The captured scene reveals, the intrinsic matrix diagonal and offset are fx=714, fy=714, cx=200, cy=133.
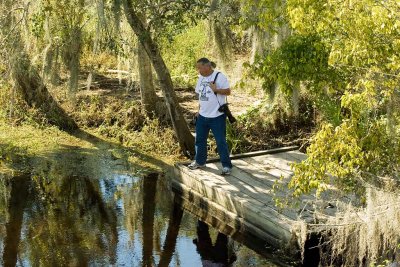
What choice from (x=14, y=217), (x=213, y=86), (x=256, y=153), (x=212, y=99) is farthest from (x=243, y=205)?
(x=14, y=217)

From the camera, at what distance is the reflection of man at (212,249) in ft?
25.3

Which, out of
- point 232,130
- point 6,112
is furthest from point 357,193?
point 6,112

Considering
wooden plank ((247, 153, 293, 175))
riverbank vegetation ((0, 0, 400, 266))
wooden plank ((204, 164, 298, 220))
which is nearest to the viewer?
riverbank vegetation ((0, 0, 400, 266))

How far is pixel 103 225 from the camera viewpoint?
871cm

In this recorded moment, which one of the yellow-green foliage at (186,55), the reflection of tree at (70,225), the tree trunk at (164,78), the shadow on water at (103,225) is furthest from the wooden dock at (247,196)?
the yellow-green foliage at (186,55)

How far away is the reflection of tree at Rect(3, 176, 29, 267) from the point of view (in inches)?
305

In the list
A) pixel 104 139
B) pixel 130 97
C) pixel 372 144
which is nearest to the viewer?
pixel 372 144

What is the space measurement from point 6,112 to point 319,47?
774cm

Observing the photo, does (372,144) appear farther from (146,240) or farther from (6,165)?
(6,165)

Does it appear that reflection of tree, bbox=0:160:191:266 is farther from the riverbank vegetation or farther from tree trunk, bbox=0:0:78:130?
tree trunk, bbox=0:0:78:130

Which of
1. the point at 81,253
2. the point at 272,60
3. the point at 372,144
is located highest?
the point at 272,60

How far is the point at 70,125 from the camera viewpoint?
1309 cm

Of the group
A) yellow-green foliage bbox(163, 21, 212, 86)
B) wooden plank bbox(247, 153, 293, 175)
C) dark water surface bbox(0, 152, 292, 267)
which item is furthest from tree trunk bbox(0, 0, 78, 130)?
wooden plank bbox(247, 153, 293, 175)

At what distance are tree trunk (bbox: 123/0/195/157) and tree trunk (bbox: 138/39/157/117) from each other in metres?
1.42
